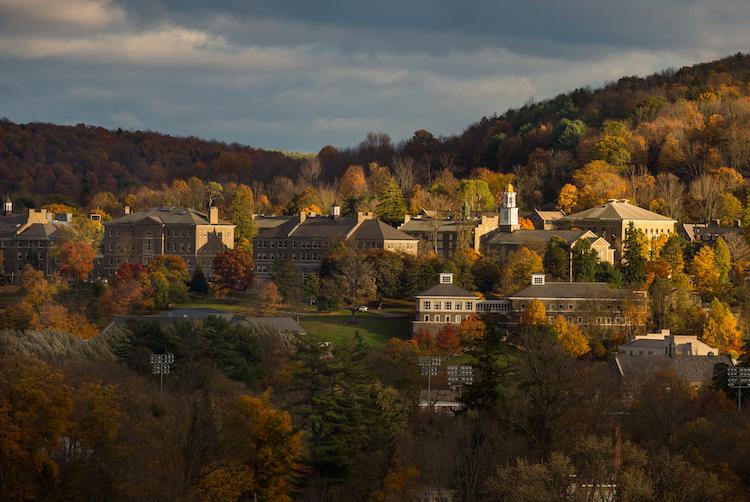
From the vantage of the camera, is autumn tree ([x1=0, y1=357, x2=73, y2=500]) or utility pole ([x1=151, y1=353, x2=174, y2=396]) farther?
utility pole ([x1=151, y1=353, x2=174, y2=396])

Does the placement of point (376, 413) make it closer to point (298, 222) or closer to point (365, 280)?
point (365, 280)

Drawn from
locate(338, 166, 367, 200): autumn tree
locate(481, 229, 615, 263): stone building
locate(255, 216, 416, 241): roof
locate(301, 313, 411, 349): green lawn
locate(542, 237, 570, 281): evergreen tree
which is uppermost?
locate(338, 166, 367, 200): autumn tree

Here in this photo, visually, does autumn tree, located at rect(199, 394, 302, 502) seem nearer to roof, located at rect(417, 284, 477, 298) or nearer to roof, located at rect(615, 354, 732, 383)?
roof, located at rect(615, 354, 732, 383)

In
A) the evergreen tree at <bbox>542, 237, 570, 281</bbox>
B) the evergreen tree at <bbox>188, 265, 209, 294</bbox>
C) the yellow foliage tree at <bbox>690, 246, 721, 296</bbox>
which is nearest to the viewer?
the yellow foliage tree at <bbox>690, 246, 721, 296</bbox>

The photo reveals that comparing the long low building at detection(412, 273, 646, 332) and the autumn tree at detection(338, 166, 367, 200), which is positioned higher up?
the autumn tree at detection(338, 166, 367, 200)

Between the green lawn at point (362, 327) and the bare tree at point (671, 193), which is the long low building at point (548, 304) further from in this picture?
the bare tree at point (671, 193)

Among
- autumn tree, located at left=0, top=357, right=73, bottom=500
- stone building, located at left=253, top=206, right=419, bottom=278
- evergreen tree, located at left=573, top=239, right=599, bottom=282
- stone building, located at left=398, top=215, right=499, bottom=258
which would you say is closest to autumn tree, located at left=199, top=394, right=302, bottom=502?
autumn tree, located at left=0, top=357, right=73, bottom=500

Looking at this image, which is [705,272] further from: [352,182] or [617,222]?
[352,182]

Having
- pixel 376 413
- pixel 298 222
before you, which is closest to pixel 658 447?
pixel 376 413
